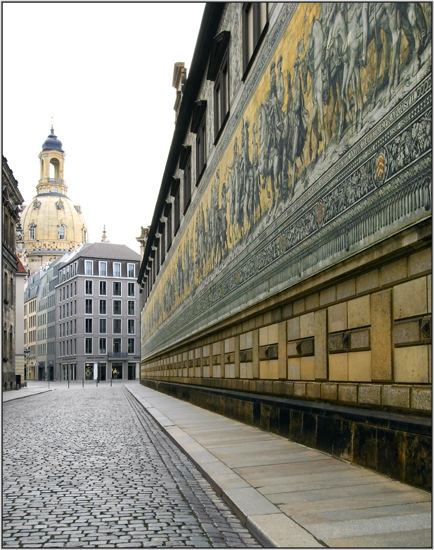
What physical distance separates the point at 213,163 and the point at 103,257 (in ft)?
270

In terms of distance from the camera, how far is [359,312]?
25.7 feet

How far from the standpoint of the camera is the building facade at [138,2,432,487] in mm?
6371

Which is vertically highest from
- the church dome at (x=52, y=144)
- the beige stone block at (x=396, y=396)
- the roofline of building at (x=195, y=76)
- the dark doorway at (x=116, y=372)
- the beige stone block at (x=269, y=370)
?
the church dome at (x=52, y=144)

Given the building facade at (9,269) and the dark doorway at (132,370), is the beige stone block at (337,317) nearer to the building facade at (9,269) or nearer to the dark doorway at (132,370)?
the building facade at (9,269)

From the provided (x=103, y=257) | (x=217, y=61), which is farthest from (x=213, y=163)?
(x=103, y=257)

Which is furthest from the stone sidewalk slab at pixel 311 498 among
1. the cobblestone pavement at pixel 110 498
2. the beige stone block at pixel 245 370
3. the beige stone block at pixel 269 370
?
the beige stone block at pixel 245 370

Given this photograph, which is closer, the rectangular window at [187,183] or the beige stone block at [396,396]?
the beige stone block at [396,396]

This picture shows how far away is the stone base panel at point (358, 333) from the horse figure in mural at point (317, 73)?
6.28ft

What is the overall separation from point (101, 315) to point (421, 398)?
9367 cm

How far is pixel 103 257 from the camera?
98.8m

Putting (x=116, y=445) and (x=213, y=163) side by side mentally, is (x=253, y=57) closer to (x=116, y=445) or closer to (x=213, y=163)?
(x=213, y=163)

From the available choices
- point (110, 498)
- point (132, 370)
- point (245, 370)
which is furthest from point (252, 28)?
point (132, 370)

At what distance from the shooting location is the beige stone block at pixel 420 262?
20.1ft

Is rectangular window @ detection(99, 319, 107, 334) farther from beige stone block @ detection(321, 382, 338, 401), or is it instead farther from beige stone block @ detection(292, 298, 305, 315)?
beige stone block @ detection(321, 382, 338, 401)
